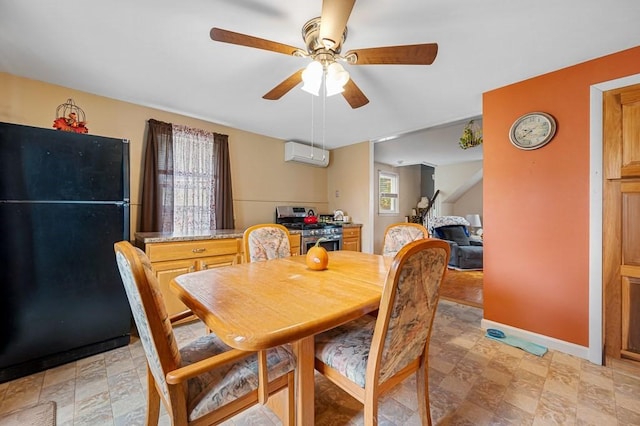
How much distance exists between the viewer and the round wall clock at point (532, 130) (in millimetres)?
2109

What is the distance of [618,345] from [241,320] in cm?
274

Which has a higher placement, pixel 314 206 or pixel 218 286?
pixel 314 206

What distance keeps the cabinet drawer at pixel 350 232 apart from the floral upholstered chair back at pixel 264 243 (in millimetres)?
1803

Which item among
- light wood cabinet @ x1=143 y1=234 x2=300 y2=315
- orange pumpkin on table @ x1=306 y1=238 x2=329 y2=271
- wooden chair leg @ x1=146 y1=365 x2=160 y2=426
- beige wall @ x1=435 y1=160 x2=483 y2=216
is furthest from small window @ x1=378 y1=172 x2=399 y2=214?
wooden chair leg @ x1=146 y1=365 x2=160 y2=426

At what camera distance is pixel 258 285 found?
129 cm

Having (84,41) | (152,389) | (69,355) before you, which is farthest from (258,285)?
(84,41)

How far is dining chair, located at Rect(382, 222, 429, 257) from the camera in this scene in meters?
2.16

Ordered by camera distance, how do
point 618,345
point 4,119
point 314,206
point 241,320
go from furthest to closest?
point 314,206 → point 4,119 → point 618,345 → point 241,320

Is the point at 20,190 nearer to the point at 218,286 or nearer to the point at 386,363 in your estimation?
the point at 218,286

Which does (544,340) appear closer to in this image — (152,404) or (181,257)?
(152,404)

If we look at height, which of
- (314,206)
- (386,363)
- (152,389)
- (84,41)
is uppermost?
(84,41)

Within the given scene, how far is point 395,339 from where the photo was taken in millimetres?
1005

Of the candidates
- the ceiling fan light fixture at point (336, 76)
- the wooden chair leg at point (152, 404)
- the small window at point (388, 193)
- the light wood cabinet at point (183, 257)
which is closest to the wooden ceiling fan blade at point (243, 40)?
the ceiling fan light fixture at point (336, 76)

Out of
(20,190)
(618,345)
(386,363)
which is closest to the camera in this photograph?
(386,363)
